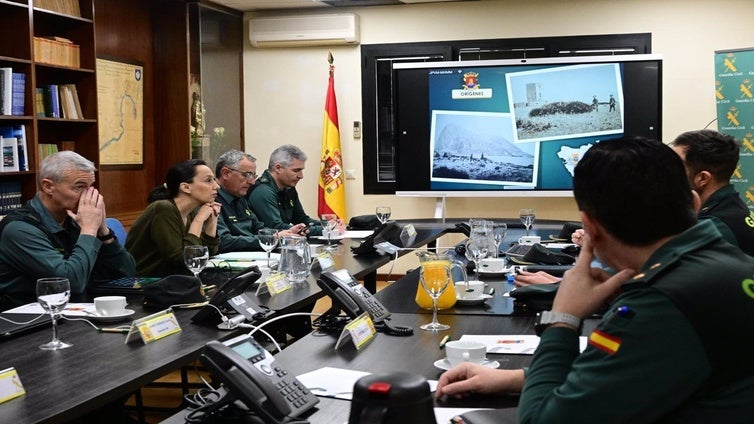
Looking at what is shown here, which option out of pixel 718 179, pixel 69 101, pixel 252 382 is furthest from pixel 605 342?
pixel 69 101

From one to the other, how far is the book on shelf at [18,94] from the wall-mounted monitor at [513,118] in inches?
120

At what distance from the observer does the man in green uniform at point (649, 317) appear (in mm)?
1182

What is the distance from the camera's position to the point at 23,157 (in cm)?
524

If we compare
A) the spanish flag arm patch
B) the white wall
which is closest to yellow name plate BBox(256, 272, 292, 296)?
the spanish flag arm patch

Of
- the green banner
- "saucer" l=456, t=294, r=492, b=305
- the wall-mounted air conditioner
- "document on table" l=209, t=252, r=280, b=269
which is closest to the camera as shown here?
"saucer" l=456, t=294, r=492, b=305

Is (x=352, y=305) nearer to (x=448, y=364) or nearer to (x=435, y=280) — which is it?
(x=435, y=280)

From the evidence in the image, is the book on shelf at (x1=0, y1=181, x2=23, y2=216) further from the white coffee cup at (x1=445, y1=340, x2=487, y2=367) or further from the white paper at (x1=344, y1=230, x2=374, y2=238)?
the white coffee cup at (x1=445, y1=340, x2=487, y2=367)

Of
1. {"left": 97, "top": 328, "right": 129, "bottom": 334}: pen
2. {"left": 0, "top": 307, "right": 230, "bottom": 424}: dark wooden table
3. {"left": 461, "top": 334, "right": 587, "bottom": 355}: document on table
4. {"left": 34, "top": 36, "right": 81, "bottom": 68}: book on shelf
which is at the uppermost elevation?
{"left": 34, "top": 36, "right": 81, "bottom": 68}: book on shelf

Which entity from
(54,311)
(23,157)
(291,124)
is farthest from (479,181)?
(54,311)

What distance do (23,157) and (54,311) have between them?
10.9ft

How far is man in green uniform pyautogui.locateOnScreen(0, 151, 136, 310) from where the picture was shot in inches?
A: 120

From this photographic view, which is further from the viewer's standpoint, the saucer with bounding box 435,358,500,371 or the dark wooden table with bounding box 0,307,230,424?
the saucer with bounding box 435,358,500,371

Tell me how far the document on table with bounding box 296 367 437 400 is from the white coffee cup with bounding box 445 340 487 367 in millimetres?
109

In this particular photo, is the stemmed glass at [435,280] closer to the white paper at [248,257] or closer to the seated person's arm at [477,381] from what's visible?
the seated person's arm at [477,381]
